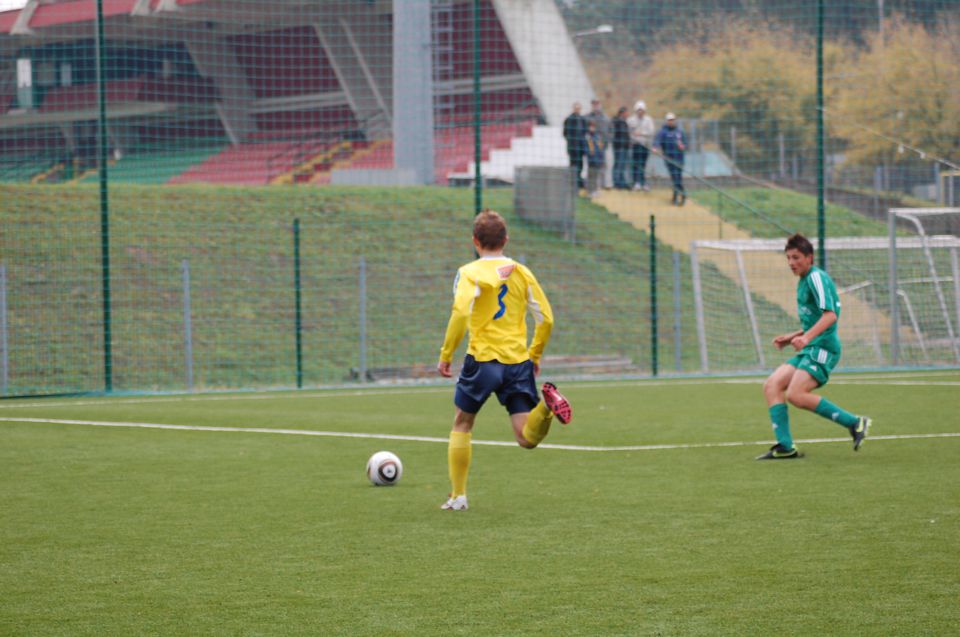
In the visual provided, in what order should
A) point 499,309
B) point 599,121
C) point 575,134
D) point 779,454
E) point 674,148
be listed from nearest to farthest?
1. point 499,309
2. point 779,454
3. point 575,134
4. point 599,121
5. point 674,148

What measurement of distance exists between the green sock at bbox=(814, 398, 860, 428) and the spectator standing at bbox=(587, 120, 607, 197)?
1407 cm

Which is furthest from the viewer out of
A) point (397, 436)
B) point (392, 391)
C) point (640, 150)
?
point (640, 150)

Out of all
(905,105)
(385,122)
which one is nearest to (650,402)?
(905,105)

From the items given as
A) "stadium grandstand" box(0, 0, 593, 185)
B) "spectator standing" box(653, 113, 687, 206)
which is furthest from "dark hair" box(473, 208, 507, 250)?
"spectator standing" box(653, 113, 687, 206)

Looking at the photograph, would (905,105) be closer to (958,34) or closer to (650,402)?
(958,34)

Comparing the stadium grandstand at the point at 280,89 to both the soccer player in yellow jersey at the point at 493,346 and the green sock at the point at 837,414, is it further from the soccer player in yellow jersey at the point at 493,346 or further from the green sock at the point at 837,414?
the soccer player in yellow jersey at the point at 493,346

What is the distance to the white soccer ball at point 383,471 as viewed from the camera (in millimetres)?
8836

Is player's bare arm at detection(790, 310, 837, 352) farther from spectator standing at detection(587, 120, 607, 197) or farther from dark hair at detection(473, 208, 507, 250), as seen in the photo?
spectator standing at detection(587, 120, 607, 197)

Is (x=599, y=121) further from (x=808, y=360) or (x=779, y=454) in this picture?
(x=779, y=454)

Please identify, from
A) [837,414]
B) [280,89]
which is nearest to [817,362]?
[837,414]

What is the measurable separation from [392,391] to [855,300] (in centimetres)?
1002

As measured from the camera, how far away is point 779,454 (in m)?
9.84

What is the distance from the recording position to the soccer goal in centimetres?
2073

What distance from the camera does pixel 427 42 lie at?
24.9 meters
